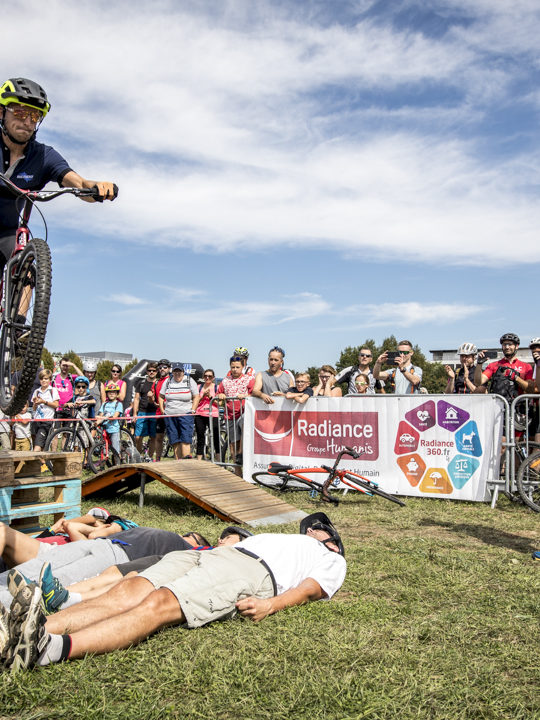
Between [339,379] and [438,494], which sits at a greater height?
[339,379]

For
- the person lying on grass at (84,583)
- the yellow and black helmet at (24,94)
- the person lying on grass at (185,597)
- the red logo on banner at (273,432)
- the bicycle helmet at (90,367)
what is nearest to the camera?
the person lying on grass at (185,597)

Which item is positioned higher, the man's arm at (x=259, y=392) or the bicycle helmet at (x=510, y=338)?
the bicycle helmet at (x=510, y=338)

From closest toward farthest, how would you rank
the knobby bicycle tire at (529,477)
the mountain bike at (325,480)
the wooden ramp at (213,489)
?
the wooden ramp at (213,489) → the knobby bicycle tire at (529,477) → the mountain bike at (325,480)

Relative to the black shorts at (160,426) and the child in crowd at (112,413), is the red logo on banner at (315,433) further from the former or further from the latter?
the child in crowd at (112,413)

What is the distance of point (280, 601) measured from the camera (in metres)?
3.66

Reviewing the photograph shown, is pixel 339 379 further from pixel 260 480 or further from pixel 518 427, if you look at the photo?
pixel 518 427

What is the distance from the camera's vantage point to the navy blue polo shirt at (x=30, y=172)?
4734mm

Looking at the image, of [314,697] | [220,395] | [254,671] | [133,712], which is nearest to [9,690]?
[133,712]

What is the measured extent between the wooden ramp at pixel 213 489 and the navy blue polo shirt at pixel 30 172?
3532 mm

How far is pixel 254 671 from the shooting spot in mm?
2963

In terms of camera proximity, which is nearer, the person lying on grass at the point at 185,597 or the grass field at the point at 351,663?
the grass field at the point at 351,663

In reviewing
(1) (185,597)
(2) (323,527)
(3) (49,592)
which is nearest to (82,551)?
(3) (49,592)

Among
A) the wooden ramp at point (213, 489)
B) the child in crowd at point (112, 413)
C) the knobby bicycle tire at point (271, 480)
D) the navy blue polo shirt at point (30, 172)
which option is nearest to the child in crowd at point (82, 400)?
the child in crowd at point (112, 413)

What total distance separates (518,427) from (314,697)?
6.56 meters
